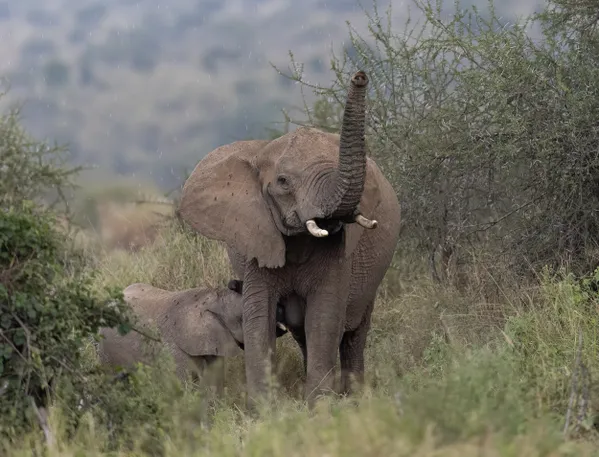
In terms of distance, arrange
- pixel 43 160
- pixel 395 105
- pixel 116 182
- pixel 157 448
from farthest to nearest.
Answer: pixel 116 182 → pixel 43 160 → pixel 395 105 → pixel 157 448

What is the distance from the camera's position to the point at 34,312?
6.64 m

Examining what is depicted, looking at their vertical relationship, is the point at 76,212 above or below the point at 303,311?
above

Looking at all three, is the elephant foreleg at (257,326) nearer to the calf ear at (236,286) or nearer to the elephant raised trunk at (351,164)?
the calf ear at (236,286)

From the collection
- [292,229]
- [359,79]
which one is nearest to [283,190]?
[292,229]

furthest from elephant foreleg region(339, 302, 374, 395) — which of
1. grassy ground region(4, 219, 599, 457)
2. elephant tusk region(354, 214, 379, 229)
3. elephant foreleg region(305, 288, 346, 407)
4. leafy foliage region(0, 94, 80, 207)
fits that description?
leafy foliage region(0, 94, 80, 207)

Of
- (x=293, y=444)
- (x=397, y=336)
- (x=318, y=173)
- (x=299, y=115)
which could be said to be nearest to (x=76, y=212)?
(x=299, y=115)

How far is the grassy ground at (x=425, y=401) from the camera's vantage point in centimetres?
470

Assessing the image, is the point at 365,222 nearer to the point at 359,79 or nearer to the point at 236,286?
the point at 359,79

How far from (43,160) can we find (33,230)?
10.1m

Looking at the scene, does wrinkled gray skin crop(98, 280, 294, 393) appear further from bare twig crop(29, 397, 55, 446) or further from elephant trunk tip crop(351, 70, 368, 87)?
bare twig crop(29, 397, 55, 446)

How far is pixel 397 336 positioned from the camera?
10.2 meters

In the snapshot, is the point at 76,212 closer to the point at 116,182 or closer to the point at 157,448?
the point at 116,182

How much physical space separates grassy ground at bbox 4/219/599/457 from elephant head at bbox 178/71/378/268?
1.03 metres

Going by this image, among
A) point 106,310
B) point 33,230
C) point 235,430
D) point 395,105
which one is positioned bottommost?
point 235,430
